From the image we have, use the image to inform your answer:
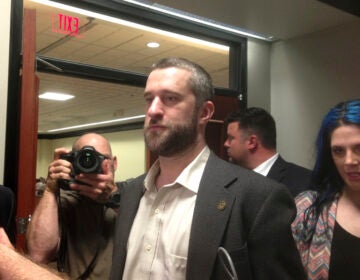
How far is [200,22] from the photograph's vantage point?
10.4 feet

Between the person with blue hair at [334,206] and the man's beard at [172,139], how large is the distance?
18.2 inches

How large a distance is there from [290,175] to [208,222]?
1.35 m

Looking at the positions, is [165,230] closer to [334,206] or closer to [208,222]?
[208,222]

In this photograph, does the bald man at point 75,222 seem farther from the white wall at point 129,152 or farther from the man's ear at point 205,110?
the white wall at point 129,152

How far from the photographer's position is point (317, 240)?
1284 mm

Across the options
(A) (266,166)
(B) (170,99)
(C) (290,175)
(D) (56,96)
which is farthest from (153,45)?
(D) (56,96)

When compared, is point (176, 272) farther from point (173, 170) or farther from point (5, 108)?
point (5, 108)

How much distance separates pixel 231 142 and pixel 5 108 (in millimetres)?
1315

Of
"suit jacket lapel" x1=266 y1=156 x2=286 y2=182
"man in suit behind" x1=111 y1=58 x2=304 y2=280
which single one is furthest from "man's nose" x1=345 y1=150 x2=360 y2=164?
"suit jacket lapel" x1=266 y1=156 x2=286 y2=182

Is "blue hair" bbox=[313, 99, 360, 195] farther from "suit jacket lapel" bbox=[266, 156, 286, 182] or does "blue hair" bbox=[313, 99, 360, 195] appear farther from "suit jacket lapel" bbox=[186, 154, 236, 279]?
"suit jacket lapel" bbox=[266, 156, 286, 182]

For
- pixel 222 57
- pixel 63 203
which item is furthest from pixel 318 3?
pixel 63 203

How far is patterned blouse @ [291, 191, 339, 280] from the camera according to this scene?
1248 millimetres

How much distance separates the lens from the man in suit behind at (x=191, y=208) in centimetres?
107

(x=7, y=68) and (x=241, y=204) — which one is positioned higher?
(x=7, y=68)
